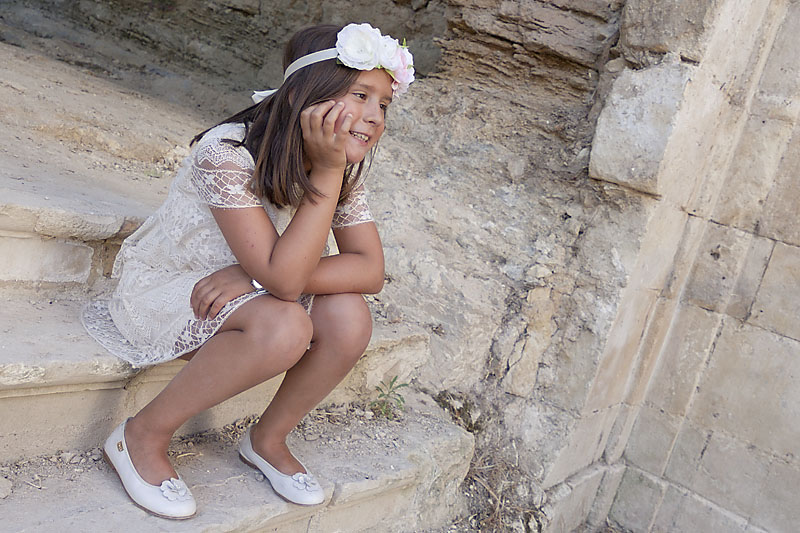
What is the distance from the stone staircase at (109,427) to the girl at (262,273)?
8cm

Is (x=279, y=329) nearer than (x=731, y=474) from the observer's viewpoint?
Yes

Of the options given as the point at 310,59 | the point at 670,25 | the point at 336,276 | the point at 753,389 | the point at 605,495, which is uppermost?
the point at 670,25

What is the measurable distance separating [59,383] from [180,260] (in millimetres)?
417

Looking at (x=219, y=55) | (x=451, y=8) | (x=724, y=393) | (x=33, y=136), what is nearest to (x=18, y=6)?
(x=219, y=55)

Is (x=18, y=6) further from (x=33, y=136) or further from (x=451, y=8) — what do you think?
(x=451, y=8)

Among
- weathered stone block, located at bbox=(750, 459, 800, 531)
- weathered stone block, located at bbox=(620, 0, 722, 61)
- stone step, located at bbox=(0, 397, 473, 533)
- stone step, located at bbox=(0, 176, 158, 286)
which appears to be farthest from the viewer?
weathered stone block, located at bbox=(750, 459, 800, 531)

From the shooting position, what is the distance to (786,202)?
8.29 ft

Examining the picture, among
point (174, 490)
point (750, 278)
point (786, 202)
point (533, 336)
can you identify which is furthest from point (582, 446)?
point (174, 490)

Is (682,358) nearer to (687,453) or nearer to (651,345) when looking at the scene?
(651,345)

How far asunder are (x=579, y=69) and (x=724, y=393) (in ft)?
4.61

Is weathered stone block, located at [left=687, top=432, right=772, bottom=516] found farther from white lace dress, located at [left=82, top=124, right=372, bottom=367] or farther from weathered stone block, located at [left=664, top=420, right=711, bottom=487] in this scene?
white lace dress, located at [left=82, top=124, right=372, bottom=367]

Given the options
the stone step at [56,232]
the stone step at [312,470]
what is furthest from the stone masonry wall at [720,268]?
the stone step at [56,232]

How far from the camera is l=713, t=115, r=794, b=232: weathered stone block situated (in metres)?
2.54

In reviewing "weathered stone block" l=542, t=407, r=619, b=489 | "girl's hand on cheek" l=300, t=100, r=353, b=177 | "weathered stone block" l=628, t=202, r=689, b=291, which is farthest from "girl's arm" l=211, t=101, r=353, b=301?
"weathered stone block" l=542, t=407, r=619, b=489
